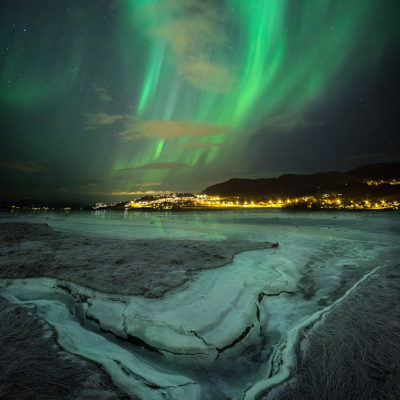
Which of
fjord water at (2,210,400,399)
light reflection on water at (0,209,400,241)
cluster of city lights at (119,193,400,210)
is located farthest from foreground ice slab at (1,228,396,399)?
cluster of city lights at (119,193,400,210)

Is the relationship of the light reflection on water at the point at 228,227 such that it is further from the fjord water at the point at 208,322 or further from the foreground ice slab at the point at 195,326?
the foreground ice slab at the point at 195,326

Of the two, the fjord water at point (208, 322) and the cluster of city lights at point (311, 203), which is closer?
the fjord water at point (208, 322)

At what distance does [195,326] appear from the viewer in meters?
3.62

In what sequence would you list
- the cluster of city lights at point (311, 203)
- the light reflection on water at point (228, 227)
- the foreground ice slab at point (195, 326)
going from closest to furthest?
the foreground ice slab at point (195, 326)
the light reflection on water at point (228, 227)
the cluster of city lights at point (311, 203)

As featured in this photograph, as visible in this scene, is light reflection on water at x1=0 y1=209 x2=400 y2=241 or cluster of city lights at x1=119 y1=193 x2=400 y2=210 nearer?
light reflection on water at x1=0 y1=209 x2=400 y2=241

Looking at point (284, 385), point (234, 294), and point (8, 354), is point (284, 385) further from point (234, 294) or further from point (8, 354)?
point (8, 354)

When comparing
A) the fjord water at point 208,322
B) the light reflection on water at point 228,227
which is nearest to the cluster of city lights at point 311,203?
the light reflection on water at point 228,227

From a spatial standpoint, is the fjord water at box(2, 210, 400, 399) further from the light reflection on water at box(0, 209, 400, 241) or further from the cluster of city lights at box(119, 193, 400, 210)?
the cluster of city lights at box(119, 193, 400, 210)

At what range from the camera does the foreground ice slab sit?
257 cm

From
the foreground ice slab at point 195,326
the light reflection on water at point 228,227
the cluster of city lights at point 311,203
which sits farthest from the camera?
the cluster of city lights at point 311,203

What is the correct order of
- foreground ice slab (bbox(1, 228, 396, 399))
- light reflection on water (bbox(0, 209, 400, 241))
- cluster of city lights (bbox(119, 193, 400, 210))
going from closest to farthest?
foreground ice slab (bbox(1, 228, 396, 399)) → light reflection on water (bbox(0, 209, 400, 241)) → cluster of city lights (bbox(119, 193, 400, 210))

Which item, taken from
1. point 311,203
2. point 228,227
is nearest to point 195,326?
point 228,227

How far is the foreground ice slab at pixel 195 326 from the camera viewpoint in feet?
8.44

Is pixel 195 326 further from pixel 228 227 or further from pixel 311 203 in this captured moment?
pixel 311 203
